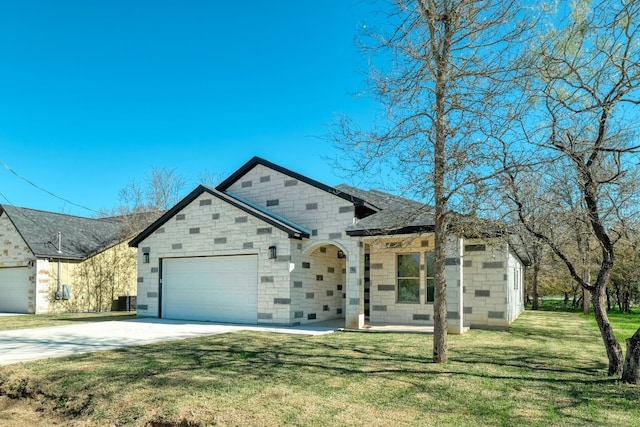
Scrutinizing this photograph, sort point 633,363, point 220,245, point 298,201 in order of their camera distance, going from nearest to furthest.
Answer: point 633,363
point 298,201
point 220,245

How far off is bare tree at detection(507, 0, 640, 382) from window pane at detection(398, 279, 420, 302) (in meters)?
7.08

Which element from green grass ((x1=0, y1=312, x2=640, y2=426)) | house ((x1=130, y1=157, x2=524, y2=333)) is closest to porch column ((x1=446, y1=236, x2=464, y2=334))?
house ((x1=130, y1=157, x2=524, y2=333))

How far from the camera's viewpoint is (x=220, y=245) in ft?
50.5

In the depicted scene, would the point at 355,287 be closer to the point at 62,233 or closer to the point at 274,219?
the point at 274,219

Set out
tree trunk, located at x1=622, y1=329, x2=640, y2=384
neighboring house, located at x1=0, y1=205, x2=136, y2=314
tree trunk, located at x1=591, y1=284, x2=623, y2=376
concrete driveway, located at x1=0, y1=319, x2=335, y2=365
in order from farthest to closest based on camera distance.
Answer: neighboring house, located at x1=0, y1=205, x2=136, y2=314
concrete driveway, located at x1=0, y1=319, x2=335, y2=365
tree trunk, located at x1=591, y1=284, x2=623, y2=376
tree trunk, located at x1=622, y1=329, x2=640, y2=384

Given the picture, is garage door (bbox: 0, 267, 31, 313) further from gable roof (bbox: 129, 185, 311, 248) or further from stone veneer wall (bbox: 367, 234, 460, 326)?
stone veneer wall (bbox: 367, 234, 460, 326)

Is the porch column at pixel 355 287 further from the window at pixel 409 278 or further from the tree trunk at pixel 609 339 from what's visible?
the tree trunk at pixel 609 339

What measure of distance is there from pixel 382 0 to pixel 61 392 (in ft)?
25.3

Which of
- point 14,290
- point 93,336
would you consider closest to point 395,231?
point 93,336

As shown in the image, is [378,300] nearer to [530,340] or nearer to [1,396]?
[530,340]

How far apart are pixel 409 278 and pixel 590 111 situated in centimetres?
869

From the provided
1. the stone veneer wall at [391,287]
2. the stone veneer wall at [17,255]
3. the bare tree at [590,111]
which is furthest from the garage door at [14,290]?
the bare tree at [590,111]

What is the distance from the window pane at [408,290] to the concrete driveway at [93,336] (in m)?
3.09

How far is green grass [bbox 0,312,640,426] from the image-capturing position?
16.3ft
